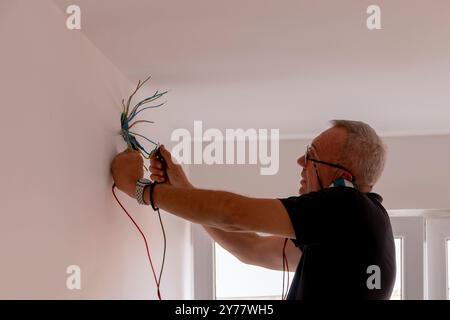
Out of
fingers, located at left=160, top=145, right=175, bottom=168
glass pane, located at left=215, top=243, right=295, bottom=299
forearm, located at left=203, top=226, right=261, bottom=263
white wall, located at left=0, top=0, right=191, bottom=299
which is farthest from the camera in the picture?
glass pane, located at left=215, top=243, right=295, bottom=299

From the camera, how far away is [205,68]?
171cm

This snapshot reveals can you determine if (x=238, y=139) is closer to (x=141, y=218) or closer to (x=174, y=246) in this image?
(x=174, y=246)

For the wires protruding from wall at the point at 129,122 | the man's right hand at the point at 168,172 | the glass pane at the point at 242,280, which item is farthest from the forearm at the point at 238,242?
the glass pane at the point at 242,280

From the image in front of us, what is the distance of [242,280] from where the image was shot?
10.0 ft

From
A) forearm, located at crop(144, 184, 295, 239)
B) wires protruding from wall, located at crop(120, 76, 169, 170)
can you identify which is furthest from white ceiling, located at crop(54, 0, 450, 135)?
forearm, located at crop(144, 184, 295, 239)

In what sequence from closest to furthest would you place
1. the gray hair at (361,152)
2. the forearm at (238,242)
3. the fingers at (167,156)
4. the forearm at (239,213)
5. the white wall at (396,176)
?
the forearm at (239,213), the gray hair at (361,152), the fingers at (167,156), the forearm at (238,242), the white wall at (396,176)

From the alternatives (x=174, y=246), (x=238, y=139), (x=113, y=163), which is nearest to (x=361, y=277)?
(x=113, y=163)

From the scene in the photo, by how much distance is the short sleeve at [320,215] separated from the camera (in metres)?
1.26

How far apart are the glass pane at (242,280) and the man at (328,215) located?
1580 mm

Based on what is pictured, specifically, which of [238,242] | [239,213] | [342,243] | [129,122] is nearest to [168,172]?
[129,122]

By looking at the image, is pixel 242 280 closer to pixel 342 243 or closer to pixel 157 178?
pixel 157 178

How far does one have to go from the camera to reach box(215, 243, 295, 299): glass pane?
9.95 feet

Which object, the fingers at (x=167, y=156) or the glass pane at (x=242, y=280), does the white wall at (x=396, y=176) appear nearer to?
the glass pane at (x=242, y=280)

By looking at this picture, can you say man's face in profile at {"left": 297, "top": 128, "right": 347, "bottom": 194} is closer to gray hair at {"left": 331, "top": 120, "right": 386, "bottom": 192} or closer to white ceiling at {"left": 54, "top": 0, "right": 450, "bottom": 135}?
gray hair at {"left": 331, "top": 120, "right": 386, "bottom": 192}
